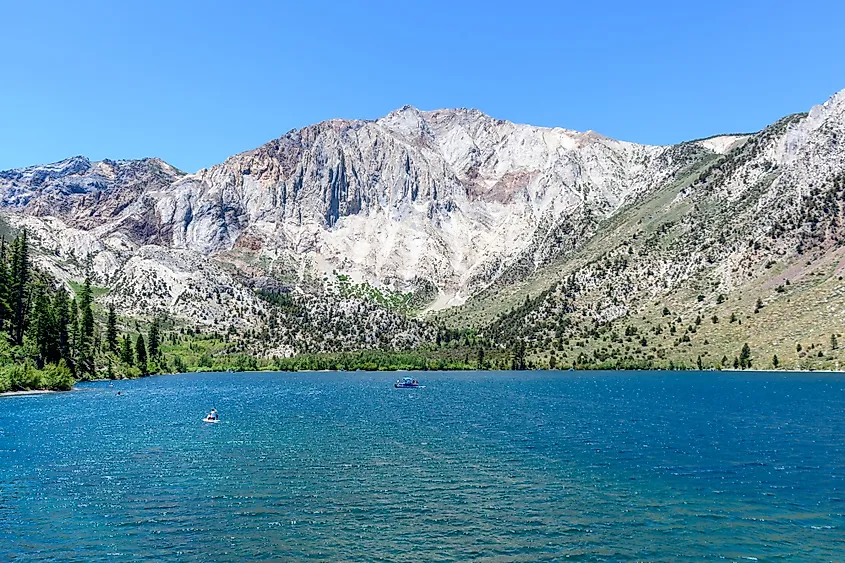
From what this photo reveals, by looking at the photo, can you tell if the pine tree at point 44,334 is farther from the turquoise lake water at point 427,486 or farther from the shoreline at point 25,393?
the turquoise lake water at point 427,486

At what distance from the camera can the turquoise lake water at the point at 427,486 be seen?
35375mm

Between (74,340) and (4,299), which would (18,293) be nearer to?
(4,299)

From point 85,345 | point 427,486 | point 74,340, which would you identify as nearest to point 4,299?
point 74,340

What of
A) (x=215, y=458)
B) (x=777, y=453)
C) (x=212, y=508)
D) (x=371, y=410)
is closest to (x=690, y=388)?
(x=371, y=410)

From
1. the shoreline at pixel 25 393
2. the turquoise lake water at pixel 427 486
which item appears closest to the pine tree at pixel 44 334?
the shoreline at pixel 25 393

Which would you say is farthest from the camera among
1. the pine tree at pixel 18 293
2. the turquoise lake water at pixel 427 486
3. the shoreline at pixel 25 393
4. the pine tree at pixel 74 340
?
the pine tree at pixel 74 340

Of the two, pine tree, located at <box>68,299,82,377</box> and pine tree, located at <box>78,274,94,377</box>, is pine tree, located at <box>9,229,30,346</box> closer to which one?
pine tree, located at <box>68,299,82,377</box>

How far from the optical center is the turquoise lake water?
35375mm

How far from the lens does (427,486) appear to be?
4841 cm

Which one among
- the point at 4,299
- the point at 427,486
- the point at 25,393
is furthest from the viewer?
the point at 4,299

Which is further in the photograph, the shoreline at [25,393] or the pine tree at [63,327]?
the pine tree at [63,327]

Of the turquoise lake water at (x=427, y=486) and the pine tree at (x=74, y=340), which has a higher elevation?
the pine tree at (x=74, y=340)

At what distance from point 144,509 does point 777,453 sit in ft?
181

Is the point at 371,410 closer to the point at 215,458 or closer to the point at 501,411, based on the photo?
the point at 501,411
